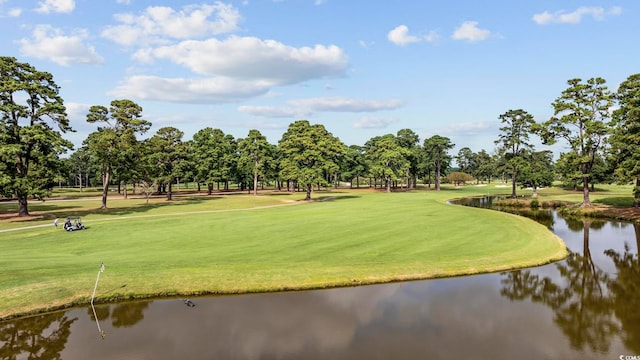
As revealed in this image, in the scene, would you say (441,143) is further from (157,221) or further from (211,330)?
(211,330)

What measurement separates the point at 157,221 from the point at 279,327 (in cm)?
3365

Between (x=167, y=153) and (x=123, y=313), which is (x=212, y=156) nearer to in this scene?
(x=167, y=153)

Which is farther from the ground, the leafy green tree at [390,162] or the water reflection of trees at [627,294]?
the leafy green tree at [390,162]

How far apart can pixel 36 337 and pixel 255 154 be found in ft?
289

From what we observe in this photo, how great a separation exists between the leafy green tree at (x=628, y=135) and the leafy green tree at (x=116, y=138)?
234 ft

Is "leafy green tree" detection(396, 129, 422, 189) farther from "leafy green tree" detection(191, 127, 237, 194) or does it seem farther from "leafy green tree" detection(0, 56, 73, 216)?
"leafy green tree" detection(0, 56, 73, 216)

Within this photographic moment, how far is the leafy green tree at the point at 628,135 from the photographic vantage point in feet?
157

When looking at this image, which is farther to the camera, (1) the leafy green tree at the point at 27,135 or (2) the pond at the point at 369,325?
(1) the leafy green tree at the point at 27,135

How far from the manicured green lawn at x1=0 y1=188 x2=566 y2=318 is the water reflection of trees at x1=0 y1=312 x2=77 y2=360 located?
4.19ft

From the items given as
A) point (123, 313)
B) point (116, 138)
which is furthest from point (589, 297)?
point (116, 138)

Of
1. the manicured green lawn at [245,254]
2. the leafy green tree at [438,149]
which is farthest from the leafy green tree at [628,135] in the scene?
the leafy green tree at [438,149]

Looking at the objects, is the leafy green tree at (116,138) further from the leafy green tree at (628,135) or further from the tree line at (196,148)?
the leafy green tree at (628,135)

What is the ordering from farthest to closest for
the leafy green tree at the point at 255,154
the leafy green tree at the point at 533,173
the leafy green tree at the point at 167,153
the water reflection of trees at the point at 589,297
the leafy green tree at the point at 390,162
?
the leafy green tree at the point at 390,162
the leafy green tree at the point at 255,154
the leafy green tree at the point at 167,153
the leafy green tree at the point at 533,173
the water reflection of trees at the point at 589,297

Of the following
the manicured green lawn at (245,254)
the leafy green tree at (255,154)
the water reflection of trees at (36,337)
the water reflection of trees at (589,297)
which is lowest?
the water reflection of trees at (36,337)
